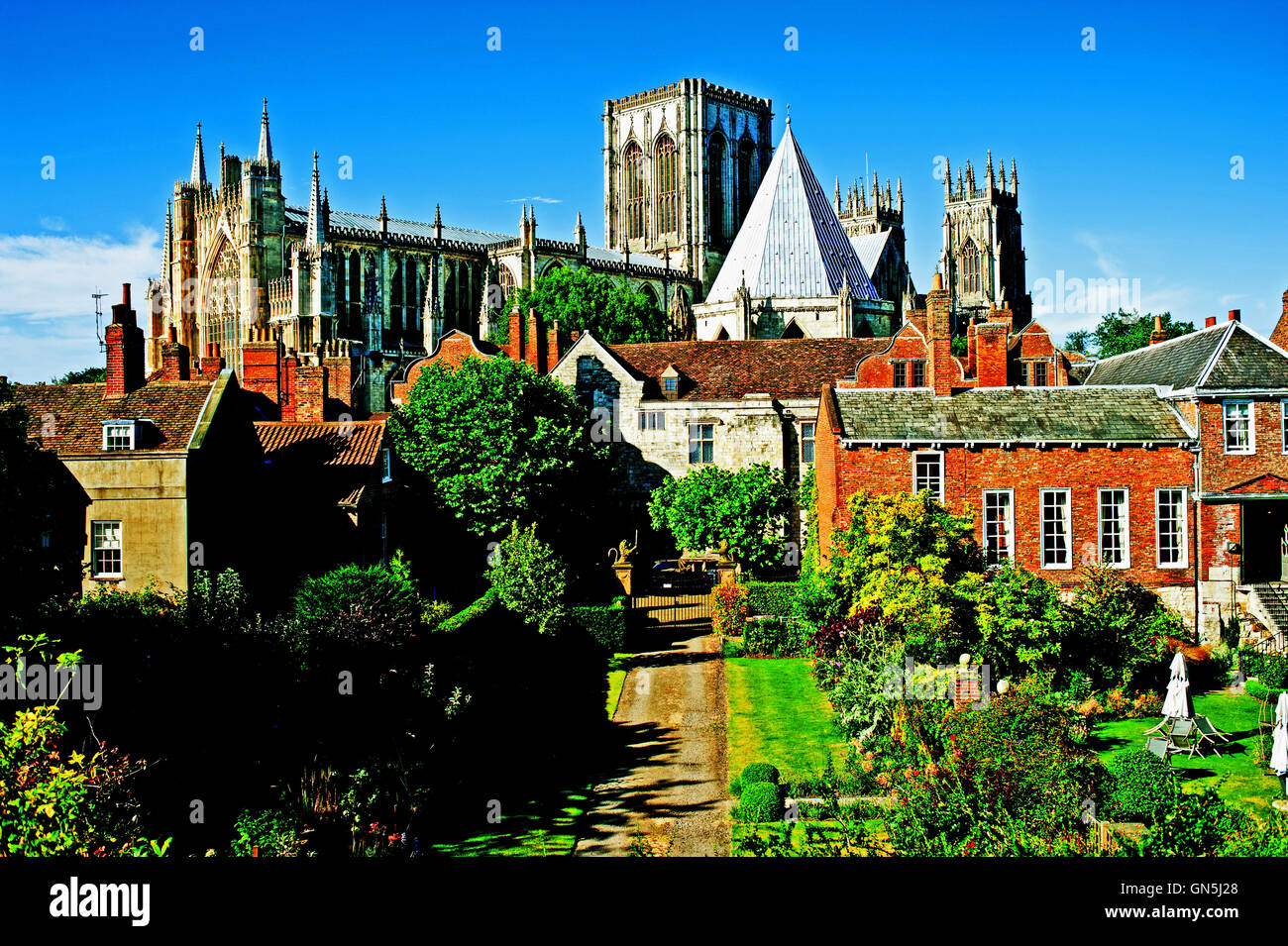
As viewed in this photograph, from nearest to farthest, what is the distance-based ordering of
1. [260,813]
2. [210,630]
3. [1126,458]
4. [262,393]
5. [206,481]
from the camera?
[260,813] < [210,630] < [206,481] < [1126,458] < [262,393]

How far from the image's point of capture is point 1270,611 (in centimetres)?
3045

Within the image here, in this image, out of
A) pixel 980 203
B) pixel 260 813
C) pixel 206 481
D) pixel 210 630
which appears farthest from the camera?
pixel 980 203

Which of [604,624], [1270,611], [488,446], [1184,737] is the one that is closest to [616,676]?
[604,624]

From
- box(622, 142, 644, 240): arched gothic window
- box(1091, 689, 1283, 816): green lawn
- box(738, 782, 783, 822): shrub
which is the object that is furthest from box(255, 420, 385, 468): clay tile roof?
box(622, 142, 644, 240): arched gothic window

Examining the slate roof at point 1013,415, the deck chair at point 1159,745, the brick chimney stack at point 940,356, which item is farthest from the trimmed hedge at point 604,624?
the deck chair at point 1159,745

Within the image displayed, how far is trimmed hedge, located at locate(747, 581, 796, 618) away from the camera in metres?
34.7

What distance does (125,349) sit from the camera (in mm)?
31438

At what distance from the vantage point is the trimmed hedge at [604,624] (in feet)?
109

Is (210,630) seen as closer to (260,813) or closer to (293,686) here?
(293,686)

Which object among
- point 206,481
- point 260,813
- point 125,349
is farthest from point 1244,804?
point 125,349

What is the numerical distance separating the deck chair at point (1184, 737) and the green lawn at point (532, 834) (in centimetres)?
1082

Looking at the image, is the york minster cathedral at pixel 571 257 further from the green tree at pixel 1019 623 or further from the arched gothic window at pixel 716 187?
the green tree at pixel 1019 623
